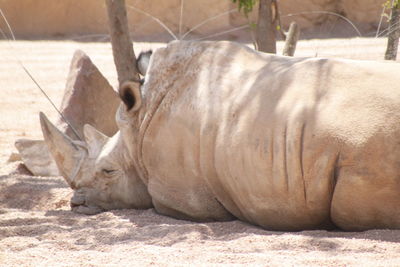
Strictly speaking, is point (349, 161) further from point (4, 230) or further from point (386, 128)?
point (4, 230)

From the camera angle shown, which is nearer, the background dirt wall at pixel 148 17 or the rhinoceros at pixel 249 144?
the rhinoceros at pixel 249 144

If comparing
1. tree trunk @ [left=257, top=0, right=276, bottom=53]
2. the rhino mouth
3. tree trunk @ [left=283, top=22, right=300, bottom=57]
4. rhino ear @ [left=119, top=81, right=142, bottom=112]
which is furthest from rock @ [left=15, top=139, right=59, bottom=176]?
tree trunk @ [left=283, top=22, right=300, bottom=57]

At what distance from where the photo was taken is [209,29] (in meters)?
15.8

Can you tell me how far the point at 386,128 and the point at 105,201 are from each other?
2002 mm

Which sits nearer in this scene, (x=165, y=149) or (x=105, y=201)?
(x=165, y=149)

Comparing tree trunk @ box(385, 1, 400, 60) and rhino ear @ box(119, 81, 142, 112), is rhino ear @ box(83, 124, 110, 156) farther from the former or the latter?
tree trunk @ box(385, 1, 400, 60)

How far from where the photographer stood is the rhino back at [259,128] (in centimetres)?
357

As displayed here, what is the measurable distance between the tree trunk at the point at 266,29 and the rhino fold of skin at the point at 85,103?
52.6 inches

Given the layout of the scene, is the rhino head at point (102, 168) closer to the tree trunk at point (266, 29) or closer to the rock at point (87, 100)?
the rock at point (87, 100)

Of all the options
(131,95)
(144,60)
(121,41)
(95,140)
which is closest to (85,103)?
(121,41)

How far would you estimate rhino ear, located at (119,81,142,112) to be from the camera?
447 cm

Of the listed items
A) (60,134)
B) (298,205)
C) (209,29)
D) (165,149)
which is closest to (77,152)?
(60,134)

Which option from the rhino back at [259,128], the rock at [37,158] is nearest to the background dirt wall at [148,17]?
the rock at [37,158]

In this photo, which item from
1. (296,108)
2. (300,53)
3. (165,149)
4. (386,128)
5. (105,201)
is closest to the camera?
(386,128)
